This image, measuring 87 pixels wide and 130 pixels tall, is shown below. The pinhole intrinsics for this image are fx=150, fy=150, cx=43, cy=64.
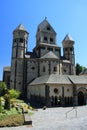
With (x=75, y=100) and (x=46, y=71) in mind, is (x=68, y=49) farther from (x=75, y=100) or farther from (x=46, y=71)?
(x=75, y=100)

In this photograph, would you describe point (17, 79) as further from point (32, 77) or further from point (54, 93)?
point (54, 93)

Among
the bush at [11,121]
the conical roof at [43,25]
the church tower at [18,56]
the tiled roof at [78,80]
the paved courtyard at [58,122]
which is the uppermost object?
the conical roof at [43,25]

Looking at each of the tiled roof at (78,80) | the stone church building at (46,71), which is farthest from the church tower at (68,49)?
the tiled roof at (78,80)

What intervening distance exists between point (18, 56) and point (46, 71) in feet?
34.7

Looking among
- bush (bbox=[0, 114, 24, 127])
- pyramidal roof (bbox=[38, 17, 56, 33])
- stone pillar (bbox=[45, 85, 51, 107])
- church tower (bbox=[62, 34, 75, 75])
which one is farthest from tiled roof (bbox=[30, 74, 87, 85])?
pyramidal roof (bbox=[38, 17, 56, 33])

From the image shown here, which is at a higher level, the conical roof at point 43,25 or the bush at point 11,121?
the conical roof at point 43,25

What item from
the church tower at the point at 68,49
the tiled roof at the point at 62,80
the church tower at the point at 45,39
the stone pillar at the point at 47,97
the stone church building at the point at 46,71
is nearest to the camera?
the stone pillar at the point at 47,97

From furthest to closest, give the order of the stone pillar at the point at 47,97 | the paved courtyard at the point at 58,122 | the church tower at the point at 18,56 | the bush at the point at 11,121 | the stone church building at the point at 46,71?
the church tower at the point at 18,56
the stone church building at the point at 46,71
the stone pillar at the point at 47,97
the bush at the point at 11,121
the paved courtyard at the point at 58,122

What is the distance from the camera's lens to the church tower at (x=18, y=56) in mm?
48134

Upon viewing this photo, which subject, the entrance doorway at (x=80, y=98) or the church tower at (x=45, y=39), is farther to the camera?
the church tower at (x=45, y=39)

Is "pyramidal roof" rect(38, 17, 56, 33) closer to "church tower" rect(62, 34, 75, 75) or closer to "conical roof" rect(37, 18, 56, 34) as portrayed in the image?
"conical roof" rect(37, 18, 56, 34)

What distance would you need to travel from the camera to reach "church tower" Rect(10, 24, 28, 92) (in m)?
48.1

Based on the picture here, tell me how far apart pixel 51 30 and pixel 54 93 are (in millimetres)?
31726

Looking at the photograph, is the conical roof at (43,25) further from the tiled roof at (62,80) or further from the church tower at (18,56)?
the tiled roof at (62,80)
